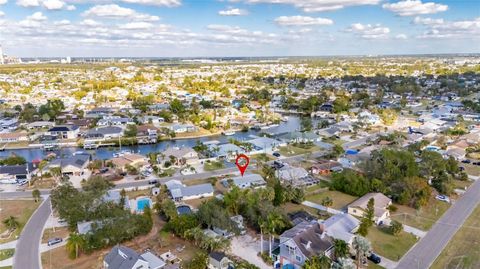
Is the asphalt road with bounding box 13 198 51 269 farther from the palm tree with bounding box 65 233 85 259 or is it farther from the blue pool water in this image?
the blue pool water

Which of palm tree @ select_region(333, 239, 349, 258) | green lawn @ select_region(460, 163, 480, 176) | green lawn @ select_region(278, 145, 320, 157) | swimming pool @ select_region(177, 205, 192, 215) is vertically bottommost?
green lawn @ select_region(460, 163, 480, 176)

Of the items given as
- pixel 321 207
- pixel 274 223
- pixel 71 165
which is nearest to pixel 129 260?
pixel 274 223

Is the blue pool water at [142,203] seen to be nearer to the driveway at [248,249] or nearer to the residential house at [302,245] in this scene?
the driveway at [248,249]

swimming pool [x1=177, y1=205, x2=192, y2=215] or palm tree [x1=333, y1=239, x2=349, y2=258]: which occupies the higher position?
palm tree [x1=333, y1=239, x2=349, y2=258]

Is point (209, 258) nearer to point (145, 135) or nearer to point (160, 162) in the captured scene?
point (160, 162)

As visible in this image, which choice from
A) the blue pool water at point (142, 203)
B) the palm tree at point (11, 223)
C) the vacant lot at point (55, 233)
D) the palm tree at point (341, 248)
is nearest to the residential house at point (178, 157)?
the blue pool water at point (142, 203)

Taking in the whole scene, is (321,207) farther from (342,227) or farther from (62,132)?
(62,132)

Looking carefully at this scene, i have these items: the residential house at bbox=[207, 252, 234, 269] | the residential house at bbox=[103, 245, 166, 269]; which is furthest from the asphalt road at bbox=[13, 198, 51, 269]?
the residential house at bbox=[207, 252, 234, 269]
